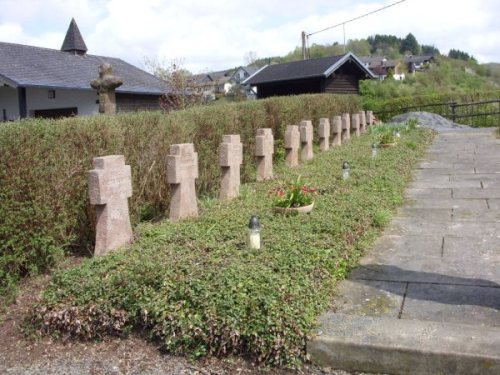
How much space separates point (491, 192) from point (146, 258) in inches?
233

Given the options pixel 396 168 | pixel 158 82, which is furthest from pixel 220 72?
pixel 396 168

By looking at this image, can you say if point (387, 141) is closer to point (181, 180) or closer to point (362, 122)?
point (181, 180)

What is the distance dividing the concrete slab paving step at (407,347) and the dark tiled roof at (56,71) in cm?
1692

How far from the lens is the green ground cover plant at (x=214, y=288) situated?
3.40 metres

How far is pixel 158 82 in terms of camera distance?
28.7 metres

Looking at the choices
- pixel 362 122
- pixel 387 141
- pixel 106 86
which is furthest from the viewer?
pixel 362 122

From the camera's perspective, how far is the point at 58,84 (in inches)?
790

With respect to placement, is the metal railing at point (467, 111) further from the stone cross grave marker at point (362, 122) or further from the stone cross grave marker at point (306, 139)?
the stone cross grave marker at point (306, 139)

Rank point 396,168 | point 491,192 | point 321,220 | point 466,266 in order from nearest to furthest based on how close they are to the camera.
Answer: point 466,266, point 321,220, point 491,192, point 396,168

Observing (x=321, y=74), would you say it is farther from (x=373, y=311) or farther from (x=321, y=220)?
(x=373, y=311)

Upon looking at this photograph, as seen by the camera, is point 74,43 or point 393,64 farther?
point 393,64

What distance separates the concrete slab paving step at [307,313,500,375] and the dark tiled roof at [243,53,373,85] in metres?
24.1

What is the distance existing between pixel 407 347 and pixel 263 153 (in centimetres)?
622

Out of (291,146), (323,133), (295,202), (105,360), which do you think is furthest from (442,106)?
(105,360)
